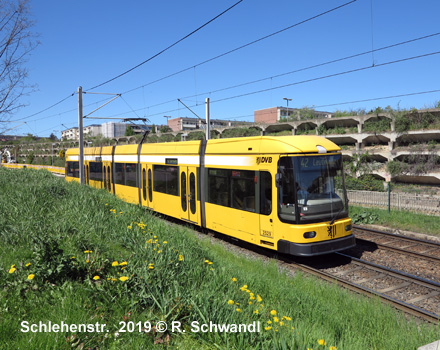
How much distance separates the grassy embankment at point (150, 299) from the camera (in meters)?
3.62

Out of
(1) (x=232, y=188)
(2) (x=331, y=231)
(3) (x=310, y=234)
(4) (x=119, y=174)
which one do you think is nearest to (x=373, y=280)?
(2) (x=331, y=231)

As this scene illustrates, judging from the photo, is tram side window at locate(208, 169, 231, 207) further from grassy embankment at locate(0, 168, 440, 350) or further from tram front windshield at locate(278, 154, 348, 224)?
grassy embankment at locate(0, 168, 440, 350)

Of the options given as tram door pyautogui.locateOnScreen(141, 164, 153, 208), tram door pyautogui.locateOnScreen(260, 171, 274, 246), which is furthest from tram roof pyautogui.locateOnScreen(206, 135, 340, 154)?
tram door pyautogui.locateOnScreen(141, 164, 153, 208)

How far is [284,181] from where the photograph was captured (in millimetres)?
8594

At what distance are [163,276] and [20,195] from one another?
21.6ft

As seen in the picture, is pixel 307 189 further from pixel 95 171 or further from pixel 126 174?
pixel 95 171

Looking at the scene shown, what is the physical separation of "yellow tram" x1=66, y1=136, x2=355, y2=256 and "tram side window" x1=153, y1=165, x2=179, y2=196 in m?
0.08

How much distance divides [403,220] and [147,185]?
35.3ft

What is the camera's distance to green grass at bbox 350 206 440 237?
13070mm

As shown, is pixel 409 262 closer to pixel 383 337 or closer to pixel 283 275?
pixel 283 275

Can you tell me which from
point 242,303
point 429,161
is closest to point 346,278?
point 242,303

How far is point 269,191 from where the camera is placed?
29.5ft

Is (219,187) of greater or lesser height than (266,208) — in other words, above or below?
above

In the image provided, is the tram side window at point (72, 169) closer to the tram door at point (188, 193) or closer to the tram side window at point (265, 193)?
the tram door at point (188, 193)
